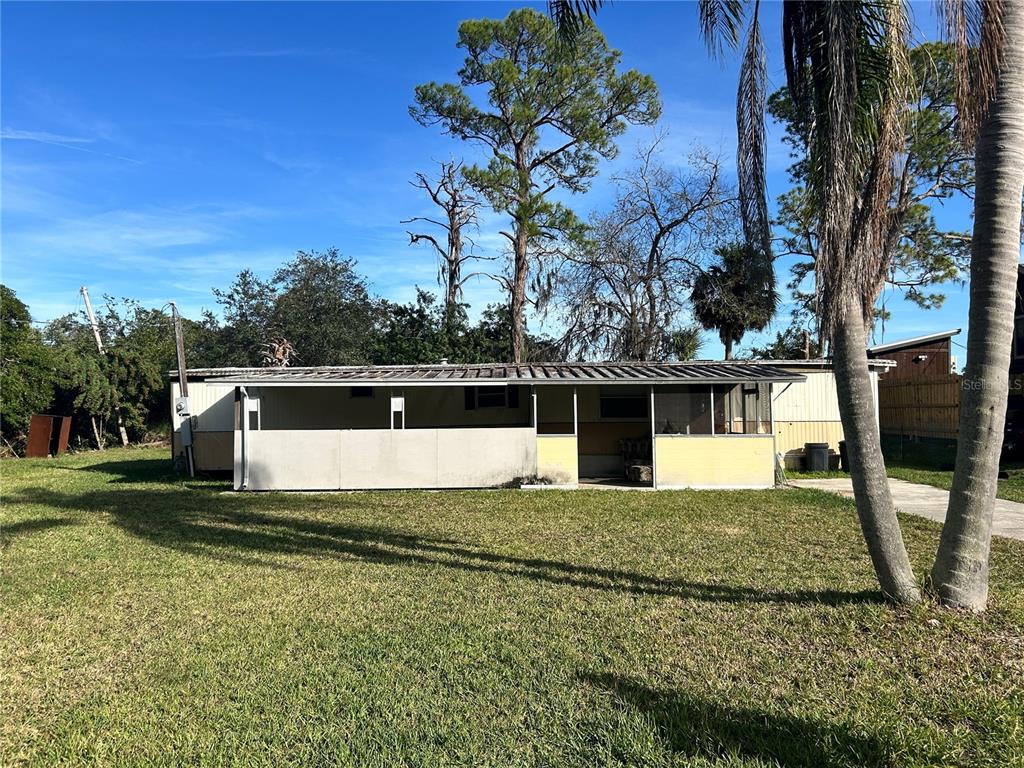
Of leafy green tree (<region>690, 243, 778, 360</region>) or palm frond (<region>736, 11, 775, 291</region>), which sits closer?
palm frond (<region>736, 11, 775, 291</region>)

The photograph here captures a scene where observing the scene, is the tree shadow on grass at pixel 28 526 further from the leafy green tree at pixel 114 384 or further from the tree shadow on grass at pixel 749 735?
the leafy green tree at pixel 114 384

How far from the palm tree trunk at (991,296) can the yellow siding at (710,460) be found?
871 centimetres

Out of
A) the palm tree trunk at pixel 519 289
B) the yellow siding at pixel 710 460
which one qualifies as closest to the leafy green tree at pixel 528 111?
the palm tree trunk at pixel 519 289

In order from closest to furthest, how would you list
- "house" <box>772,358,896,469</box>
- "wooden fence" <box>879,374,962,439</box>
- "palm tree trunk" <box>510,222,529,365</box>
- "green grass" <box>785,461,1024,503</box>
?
"green grass" <box>785,461,1024,503</box> → "house" <box>772,358,896,469</box> → "wooden fence" <box>879,374,962,439</box> → "palm tree trunk" <box>510,222,529,365</box>

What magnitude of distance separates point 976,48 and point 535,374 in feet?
34.1

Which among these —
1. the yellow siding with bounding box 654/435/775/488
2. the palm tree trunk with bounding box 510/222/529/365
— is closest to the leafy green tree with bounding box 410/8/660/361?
the palm tree trunk with bounding box 510/222/529/365

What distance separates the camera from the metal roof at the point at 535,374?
1323 cm

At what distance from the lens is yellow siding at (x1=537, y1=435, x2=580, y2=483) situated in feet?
45.1

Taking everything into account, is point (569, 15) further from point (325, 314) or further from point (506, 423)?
point (325, 314)

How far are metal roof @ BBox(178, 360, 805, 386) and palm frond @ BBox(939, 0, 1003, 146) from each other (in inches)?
335

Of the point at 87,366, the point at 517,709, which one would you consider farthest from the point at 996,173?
the point at 87,366

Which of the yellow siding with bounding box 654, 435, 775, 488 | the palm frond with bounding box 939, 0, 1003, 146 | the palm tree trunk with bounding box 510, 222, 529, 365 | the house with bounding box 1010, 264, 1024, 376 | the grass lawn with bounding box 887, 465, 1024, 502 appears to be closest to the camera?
the palm frond with bounding box 939, 0, 1003, 146

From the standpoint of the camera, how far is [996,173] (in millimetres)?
4668

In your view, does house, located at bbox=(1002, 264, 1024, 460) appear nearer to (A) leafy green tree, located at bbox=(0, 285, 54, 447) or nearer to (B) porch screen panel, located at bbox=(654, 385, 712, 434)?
(B) porch screen panel, located at bbox=(654, 385, 712, 434)
